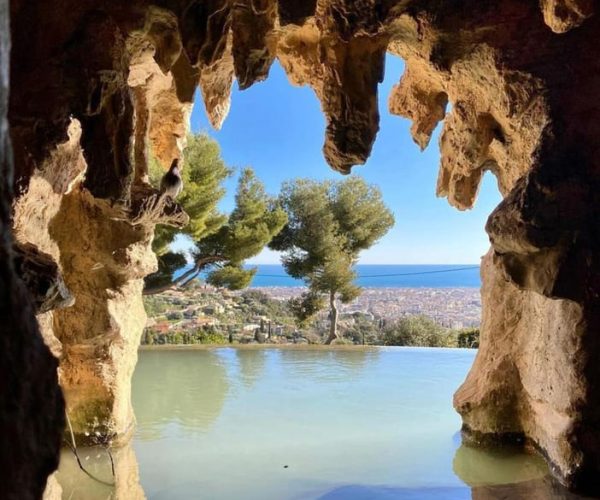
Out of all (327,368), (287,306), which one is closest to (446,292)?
(287,306)

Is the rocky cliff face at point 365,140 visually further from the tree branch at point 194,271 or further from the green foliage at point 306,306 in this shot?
the green foliage at point 306,306

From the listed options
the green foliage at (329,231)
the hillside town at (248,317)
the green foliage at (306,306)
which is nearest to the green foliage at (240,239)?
the green foliage at (329,231)

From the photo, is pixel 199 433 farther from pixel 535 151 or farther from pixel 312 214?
pixel 312 214

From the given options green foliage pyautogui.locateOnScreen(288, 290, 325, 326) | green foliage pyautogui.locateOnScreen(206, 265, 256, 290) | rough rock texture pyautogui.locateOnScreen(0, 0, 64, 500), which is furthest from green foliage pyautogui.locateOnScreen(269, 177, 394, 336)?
rough rock texture pyautogui.locateOnScreen(0, 0, 64, 500)

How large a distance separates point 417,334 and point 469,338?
185 centimetres

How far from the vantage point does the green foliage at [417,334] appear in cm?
1599

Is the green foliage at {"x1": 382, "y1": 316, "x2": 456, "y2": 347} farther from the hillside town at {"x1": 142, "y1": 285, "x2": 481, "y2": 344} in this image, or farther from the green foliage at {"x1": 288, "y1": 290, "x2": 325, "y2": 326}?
the green foliage at {"x1": 288, "y1": 290, "x2": 325, "y2": 326}

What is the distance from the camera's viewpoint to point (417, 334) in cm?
1620

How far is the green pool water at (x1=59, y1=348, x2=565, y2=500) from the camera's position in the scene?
5.30 metres

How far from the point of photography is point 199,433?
7.00 meters

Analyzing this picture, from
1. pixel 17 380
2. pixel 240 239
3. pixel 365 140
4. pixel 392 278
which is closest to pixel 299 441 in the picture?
pixel 365 140

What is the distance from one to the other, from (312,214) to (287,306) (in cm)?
275

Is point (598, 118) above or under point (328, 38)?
under

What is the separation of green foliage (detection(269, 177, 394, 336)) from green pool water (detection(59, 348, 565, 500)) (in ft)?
13.0
